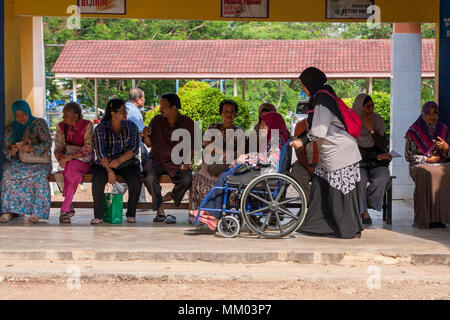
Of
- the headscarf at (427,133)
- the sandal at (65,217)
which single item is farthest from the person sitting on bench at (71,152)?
the headscarf at (427,133)

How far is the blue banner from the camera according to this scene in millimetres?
9211

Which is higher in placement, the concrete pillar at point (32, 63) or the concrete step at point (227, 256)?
the concrete pillar at point (32, 63)

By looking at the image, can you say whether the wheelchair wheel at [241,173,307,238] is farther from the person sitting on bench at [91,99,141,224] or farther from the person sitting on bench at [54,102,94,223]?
the person sitting on bench at [54,102,94,223]

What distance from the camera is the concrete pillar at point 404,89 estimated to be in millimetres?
11312

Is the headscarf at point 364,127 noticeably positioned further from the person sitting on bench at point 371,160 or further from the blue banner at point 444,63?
the blue banner at point 444,63

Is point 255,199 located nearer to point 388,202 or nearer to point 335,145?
point 335,145

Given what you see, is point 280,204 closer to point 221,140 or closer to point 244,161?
point 244,161

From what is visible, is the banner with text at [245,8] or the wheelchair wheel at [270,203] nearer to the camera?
the wheelchair wheel at [270,203]

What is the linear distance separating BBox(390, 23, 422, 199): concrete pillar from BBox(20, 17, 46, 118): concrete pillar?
5.40 meters

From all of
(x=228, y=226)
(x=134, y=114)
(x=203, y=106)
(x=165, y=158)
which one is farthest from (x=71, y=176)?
(x=203, y=106)

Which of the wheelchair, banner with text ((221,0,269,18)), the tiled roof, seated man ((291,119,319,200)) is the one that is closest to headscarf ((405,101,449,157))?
seated man ((291,119,319,200))

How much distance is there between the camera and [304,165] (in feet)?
27.5

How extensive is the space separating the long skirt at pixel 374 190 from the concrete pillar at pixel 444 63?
1.26 m

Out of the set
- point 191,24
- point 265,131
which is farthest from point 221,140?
point 191,24
